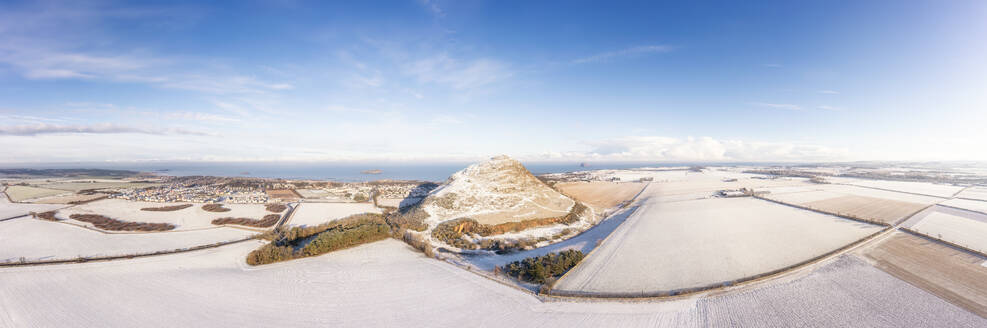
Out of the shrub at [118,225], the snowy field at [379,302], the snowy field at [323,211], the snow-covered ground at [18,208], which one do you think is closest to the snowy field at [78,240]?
the shrub at [118,225]

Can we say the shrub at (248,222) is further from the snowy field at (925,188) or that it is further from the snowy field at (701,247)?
the snowy field at (925,188)

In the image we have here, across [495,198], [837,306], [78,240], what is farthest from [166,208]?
[837,306]

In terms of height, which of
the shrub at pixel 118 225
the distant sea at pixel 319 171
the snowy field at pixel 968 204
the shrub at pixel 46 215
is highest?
the distant sea at pixel 319 171

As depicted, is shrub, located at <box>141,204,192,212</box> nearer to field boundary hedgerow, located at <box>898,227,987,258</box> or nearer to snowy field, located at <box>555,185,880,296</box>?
snowy field, located at <box>555,185,880,296</box>

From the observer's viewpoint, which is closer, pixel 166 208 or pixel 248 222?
pixel 248 222

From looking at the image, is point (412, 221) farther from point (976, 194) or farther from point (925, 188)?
point (925, 188)

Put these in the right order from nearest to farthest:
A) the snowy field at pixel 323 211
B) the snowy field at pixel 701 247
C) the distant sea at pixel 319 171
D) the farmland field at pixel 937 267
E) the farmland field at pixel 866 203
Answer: the farmland field at pixel 937 267 < the snowy field at pixel 701 247 < the snowy field at pixel 323 211 < the farmland field at pixel 866 203 < the distant sea at pixel 319 171
